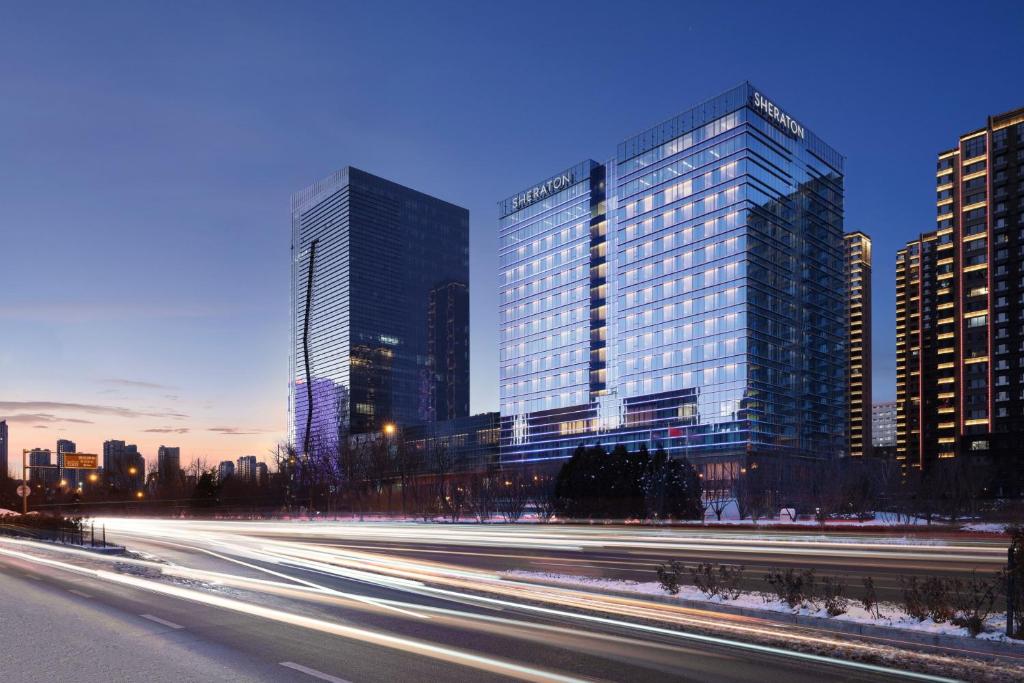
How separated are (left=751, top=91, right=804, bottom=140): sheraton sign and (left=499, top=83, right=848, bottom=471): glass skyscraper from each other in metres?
0.32

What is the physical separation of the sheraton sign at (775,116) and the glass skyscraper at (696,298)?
32 centimetres

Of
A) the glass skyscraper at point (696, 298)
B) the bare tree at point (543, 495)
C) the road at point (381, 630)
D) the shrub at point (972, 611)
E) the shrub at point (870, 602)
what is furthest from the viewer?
the glass skyscraper at point (696, 298)

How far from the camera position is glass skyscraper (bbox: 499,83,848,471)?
124188 millimetres

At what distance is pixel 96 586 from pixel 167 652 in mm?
11080

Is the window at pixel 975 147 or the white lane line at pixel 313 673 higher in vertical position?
the window at pixel 975 147

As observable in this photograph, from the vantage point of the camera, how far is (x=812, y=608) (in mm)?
14242

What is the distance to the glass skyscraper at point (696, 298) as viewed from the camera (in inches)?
4889

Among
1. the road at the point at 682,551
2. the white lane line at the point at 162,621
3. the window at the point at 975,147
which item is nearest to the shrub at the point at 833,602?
the road at the point at 682,551

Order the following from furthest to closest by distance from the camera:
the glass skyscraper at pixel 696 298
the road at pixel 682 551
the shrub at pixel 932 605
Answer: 1. the glass skyscraper at pixel 696 298
2. the road at pixel 682 551
3. the shrub at pixel 932 605

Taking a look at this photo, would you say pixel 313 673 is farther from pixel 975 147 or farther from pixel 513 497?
pixel 975 147

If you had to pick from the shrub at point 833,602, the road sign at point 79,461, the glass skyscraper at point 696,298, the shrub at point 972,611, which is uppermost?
the glass skyscraper at point 696,298

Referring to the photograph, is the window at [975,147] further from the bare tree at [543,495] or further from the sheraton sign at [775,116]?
the bare tree at [543,495]

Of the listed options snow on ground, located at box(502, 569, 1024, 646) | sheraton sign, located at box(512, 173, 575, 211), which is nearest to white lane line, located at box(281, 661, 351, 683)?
snow on ground, located at box(502, 569, 1024, 646)

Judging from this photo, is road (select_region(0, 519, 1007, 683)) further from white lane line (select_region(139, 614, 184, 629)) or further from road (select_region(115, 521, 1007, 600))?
road (select_region(115, 521, 1007, 600))
